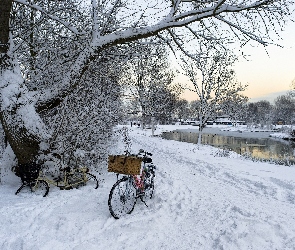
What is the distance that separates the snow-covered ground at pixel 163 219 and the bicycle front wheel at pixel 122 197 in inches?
6.6

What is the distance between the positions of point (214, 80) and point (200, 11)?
18040 millimetres

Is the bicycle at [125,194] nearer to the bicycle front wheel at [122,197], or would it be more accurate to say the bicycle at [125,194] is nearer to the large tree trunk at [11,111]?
the bicycle front wheel at [122,197]

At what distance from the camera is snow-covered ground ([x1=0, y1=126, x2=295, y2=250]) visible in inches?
159

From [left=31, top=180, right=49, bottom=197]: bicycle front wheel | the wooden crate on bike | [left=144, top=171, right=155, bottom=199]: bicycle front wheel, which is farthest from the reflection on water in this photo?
[left=31, top=180, right=49, bottom=197]: bicycle front wheel

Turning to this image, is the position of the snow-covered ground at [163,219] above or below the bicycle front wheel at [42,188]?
below

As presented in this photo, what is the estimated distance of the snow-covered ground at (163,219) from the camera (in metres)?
4.03

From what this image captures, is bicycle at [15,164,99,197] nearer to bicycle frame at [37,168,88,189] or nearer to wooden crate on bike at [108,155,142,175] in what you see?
bicycle frame at [37,168,88,189]

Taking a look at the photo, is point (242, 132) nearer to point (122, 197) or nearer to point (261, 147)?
point (261, 147)

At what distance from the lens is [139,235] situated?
4266 mm

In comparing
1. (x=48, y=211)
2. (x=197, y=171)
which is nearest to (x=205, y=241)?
(x=48, y=211)

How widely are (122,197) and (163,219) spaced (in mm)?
999

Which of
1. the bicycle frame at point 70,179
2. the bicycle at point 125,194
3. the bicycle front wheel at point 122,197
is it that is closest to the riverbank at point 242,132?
the bicycle frame at point 70,179

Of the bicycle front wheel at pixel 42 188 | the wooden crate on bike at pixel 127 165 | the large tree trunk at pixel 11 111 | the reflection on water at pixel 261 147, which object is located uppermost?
the large tree trunk at pixel 11 111

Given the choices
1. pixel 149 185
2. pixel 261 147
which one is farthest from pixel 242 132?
pixel 149 185
